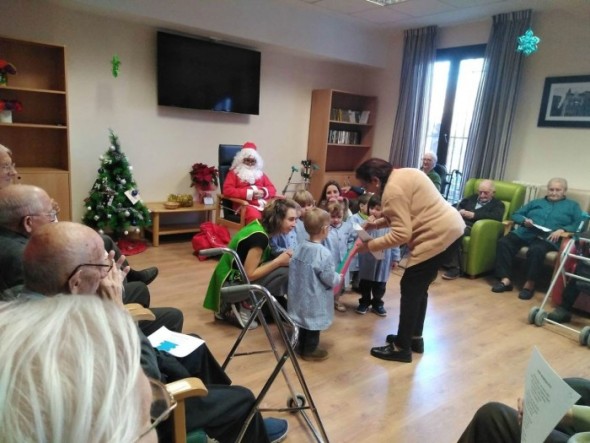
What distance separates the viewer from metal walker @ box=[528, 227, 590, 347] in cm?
298

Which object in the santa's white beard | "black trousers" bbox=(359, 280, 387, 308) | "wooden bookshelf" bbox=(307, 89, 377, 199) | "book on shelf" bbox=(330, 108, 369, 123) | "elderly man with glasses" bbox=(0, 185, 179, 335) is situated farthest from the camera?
"book on shelf" bbox=(330, 108, 369, 123)

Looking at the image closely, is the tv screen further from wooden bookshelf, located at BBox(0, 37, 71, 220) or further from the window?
the window

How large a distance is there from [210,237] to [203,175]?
0.90 metres

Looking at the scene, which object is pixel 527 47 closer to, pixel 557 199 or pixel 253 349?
pixel 557 199

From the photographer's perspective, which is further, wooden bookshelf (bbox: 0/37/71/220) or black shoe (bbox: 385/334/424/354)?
wooden bookshelf (bbox: 0/37/71/220)

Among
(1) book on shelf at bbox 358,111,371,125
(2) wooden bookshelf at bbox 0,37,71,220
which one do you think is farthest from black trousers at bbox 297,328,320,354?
(1) book on shelf at bbox 358,111,371,125

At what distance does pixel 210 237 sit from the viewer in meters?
4.53

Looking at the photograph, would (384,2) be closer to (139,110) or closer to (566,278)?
(139,110)

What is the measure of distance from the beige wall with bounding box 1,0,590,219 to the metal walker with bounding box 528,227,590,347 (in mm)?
1243

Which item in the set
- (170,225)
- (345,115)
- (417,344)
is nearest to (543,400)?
(417,344)

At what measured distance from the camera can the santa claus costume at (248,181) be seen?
469 cm

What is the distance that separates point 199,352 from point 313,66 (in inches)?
205

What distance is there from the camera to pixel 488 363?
2.67m

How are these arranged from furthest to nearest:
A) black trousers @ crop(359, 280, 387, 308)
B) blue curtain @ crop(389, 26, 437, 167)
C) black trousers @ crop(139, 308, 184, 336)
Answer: blue curtain @ crop(389, 26, 437, 167) < black trousers @ crop(359, 280, 387, 308) < black trousers @ crop(139, 308, 184, 336)
